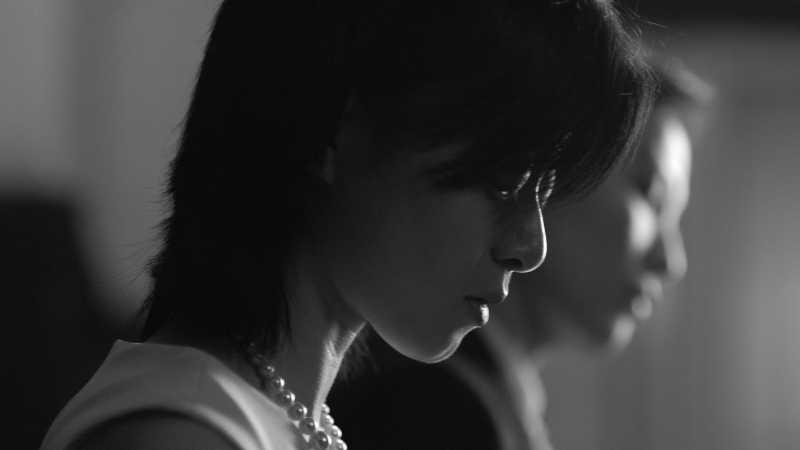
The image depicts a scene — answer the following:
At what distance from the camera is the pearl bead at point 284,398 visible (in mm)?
459

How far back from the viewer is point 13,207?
85 cm

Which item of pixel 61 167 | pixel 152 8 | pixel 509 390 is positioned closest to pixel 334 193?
pixel 509 390

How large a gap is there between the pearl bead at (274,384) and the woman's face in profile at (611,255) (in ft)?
1.74

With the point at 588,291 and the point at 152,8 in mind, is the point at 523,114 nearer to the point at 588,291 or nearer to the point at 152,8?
the point at 588,291

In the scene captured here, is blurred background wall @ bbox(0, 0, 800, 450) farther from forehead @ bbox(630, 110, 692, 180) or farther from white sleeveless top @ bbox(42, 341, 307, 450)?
white sleeveless top @ bbox(42, 341, 307, 450)

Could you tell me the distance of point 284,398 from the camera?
1.51 ft

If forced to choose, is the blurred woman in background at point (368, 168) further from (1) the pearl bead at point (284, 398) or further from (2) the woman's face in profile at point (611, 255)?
(2) the woman's face in profile at point (611, 255)

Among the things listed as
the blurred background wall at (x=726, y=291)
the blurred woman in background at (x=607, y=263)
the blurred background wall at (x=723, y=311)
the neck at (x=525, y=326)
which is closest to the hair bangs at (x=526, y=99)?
the blurred woman in background at (x=607, y=263)

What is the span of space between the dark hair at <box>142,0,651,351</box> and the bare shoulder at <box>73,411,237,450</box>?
9cm

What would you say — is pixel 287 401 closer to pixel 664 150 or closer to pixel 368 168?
pixel 368 168

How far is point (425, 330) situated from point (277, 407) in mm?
90

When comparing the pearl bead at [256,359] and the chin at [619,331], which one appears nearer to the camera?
the pearl bead at [256,359]

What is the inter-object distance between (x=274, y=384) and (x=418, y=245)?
0.11 metres

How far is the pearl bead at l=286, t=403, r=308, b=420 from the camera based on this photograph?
46 centimetres
